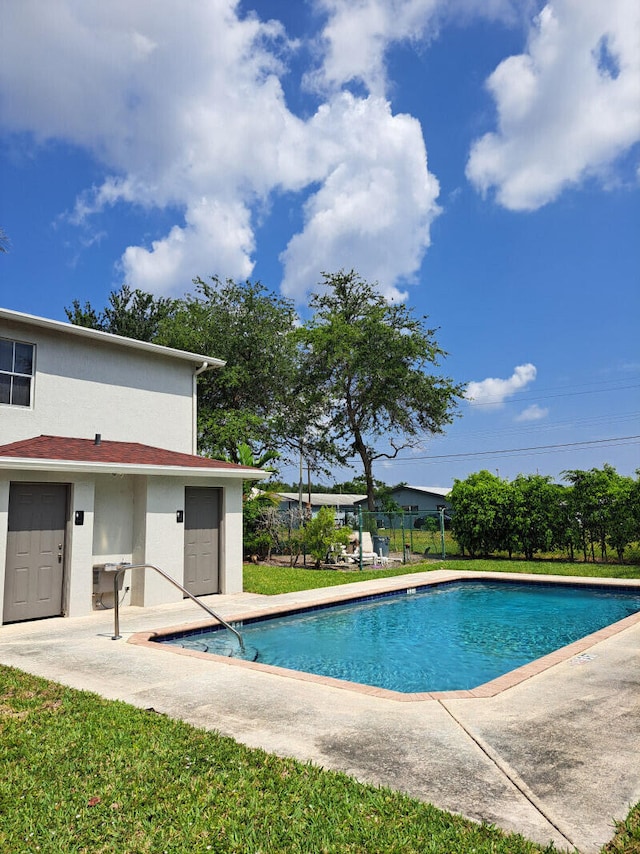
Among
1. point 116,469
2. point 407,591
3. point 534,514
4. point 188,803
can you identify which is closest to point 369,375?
point 534,514

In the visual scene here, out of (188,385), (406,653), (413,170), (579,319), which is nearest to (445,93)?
(413,170)

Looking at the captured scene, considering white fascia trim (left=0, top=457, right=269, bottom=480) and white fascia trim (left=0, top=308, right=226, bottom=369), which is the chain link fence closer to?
white fascia trim (left=0, top=457, right=269, bottom=480)

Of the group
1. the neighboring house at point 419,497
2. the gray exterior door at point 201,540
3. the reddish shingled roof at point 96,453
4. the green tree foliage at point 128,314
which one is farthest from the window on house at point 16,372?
the neighboring house at point 419,497

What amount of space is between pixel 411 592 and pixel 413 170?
11204mm

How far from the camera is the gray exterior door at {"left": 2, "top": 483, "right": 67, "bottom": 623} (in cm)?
1004

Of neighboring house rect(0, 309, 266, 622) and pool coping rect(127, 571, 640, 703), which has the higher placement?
neighboring house rect(0, 309, 266, 622)

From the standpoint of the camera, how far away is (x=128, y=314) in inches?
1355

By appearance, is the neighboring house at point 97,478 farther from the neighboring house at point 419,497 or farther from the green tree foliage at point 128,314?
the neighboring house at point 419,497

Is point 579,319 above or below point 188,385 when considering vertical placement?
above

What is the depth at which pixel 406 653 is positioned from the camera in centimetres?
942

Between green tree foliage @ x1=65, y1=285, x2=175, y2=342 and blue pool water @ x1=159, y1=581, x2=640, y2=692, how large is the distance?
2529 cm

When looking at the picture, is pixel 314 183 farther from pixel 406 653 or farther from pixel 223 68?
pixel 406 653

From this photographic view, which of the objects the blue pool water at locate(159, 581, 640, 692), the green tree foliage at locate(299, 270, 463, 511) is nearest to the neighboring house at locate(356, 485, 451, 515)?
the green tree foliage at locate(299, 270, 463, 511)

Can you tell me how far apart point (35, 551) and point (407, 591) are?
858 centimetres
